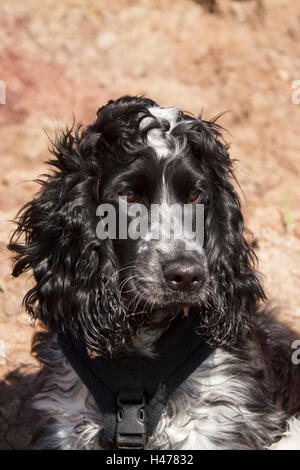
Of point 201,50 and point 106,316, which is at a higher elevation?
point 201,50

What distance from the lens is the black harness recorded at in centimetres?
310

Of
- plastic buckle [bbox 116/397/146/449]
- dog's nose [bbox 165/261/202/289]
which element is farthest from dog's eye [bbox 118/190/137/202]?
plastic buckle [bbox 116/397/146/449]

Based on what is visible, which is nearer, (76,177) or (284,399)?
(76,177)

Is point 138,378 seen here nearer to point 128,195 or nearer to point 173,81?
point 128,195

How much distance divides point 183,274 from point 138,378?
61 cm

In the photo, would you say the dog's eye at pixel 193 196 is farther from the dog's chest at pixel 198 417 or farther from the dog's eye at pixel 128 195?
the dog's chest at pixel 198 417

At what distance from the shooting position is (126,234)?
3.10 metres

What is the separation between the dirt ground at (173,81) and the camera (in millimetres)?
6051

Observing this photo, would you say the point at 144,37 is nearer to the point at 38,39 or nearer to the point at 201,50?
the point at 201,50

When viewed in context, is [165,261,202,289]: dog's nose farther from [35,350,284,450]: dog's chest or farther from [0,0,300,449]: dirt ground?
[0,0,300,449]: dirt ground

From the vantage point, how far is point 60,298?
122 inches

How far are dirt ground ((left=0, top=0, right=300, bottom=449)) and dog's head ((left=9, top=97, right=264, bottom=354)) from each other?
194 cm
